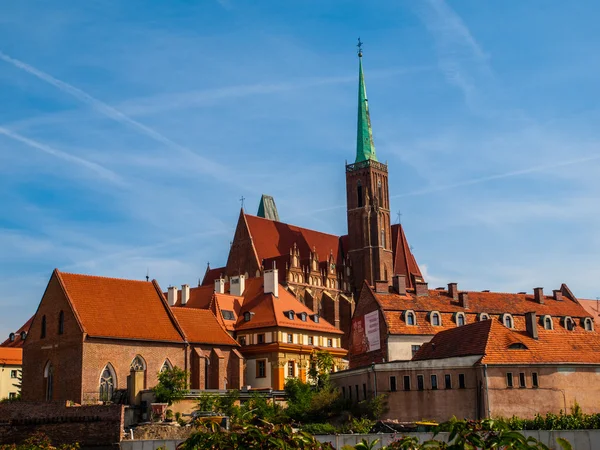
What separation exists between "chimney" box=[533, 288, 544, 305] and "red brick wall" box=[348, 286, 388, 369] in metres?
16.6

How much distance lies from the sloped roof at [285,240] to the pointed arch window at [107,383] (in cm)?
4497

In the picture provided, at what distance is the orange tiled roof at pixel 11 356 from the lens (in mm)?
74938

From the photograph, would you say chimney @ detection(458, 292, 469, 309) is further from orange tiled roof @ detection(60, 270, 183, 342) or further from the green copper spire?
the green copper spire

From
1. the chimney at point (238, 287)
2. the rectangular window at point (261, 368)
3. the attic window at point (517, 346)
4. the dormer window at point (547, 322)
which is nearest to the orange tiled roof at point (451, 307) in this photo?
the dormer window at point (547, 322)

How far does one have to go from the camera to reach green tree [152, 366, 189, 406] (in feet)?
174

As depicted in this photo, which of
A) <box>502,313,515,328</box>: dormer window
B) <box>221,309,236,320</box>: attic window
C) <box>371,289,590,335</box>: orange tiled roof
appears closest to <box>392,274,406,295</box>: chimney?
<box>371,289,590,335</box>: orange tiled roof

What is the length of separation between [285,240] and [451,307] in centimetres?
4259

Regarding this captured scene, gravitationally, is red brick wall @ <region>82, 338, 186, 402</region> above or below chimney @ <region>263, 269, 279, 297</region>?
below

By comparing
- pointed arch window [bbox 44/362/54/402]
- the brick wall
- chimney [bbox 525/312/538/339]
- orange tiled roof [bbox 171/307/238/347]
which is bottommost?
the brick wall

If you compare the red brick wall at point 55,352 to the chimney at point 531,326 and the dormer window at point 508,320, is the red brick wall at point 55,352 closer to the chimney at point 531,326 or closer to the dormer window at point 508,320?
the chimney at point 531,326

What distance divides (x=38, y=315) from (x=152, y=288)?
8608 millimetres

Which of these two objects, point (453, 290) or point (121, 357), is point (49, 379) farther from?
point (453, 290)

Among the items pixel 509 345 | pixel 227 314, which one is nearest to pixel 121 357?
pixel 227 314

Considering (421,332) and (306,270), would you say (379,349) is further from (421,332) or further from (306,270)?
(306,270)
